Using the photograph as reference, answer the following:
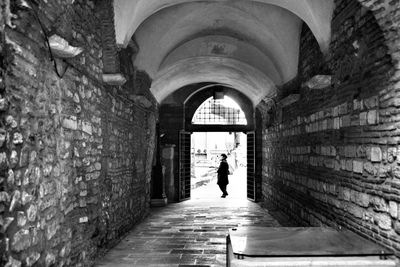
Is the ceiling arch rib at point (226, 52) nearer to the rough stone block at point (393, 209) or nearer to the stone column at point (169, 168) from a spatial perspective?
the stone column at point (169, 168)

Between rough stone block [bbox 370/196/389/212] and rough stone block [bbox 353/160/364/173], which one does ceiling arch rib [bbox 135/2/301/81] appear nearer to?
rough stone block [bbox 353/160/364/173]

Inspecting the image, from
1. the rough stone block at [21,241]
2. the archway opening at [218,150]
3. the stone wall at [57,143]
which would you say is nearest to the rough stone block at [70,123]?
the stone wall at [57,143]

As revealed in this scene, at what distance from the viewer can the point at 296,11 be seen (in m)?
5.06

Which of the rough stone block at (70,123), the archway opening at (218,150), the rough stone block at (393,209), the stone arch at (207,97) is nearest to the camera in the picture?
→ the rough stone block at (393,209)

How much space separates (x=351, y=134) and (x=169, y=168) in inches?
297

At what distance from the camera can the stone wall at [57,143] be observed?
228 cm

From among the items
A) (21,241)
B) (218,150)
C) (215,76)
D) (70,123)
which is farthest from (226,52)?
(218,150)

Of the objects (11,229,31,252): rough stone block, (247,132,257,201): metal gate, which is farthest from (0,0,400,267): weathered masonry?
(247,132,257,201): metal gate

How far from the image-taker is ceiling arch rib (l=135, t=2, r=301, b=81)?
20.1 feet

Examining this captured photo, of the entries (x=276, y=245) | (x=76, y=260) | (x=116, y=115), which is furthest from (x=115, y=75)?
(x=276, y=245)

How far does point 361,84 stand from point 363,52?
295mm

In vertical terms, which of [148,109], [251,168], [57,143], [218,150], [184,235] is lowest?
[184,235]

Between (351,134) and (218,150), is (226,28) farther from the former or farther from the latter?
(218,150)

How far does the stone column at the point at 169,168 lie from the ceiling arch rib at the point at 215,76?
4.85 ft
